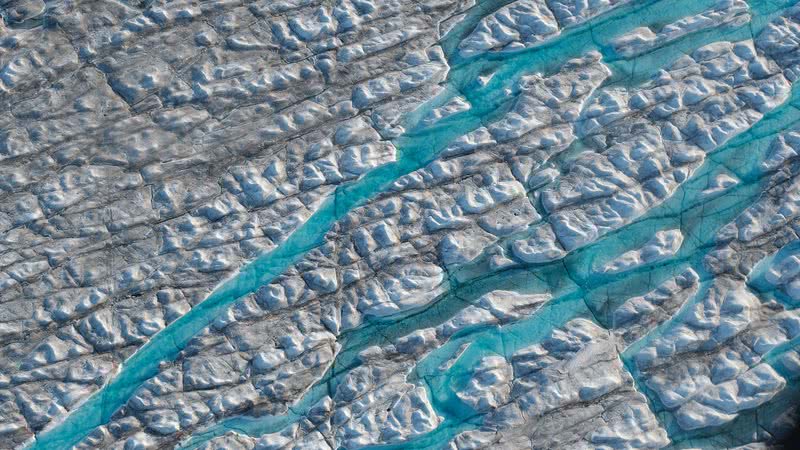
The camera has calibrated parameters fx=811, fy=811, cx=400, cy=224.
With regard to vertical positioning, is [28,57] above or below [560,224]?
above

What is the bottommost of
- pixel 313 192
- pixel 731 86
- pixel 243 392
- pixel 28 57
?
pixel 243 392

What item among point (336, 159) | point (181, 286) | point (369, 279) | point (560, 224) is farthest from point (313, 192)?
point (560, 224)

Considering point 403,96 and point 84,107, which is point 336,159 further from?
point 84,107

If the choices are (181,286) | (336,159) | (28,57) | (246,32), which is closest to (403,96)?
(336,159)

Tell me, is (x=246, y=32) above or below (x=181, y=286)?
above

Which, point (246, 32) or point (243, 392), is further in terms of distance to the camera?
point (246, 32)

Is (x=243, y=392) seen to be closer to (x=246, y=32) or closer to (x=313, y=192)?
(x=313, y=192)
